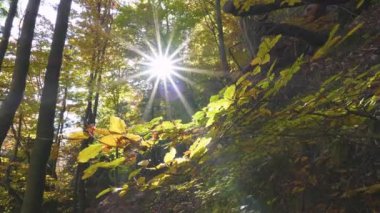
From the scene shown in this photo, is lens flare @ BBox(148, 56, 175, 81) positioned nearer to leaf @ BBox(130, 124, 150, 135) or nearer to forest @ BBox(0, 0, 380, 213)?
forest @ BBox(0, 0, 380, 213)

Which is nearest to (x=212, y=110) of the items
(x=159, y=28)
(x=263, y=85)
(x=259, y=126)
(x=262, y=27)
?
(x=263, y=85)

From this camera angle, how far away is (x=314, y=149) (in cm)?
402

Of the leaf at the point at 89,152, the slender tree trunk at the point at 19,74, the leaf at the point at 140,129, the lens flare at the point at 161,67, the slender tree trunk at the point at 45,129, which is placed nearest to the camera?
the leaf at the point at 89,152

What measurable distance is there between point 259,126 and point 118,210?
636cm

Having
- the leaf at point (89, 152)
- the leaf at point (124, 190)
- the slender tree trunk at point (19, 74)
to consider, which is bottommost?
the leaf at point (124, 190)

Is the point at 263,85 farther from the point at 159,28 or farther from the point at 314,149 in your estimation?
the point at 159,28

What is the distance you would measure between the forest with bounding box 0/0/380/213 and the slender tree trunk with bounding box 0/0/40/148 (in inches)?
0.6

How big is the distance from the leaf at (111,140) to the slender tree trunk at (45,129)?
3.14m

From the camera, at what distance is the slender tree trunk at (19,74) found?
5.16 metres

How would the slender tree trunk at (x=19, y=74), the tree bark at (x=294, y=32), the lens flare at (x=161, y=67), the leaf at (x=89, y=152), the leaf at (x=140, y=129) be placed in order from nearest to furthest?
the leaf at (x=89, y=152) < the leaf at (x=140, y=129) < the slender tree trunk at (x=19, y=74) < the tree bark at (x=294, y=32) < the lens flare at (x=161, y=67)

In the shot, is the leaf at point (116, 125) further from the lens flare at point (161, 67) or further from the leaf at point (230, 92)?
the lens flare at point (161, 67)

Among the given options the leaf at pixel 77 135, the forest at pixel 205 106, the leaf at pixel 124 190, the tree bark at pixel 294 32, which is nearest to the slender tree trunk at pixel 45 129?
the forest at pixel 205 106

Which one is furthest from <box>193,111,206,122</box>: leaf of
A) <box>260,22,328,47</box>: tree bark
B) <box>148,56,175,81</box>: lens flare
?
<box>148,56,175,81</box>: lens flare

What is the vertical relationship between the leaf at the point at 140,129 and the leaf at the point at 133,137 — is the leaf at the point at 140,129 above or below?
above
